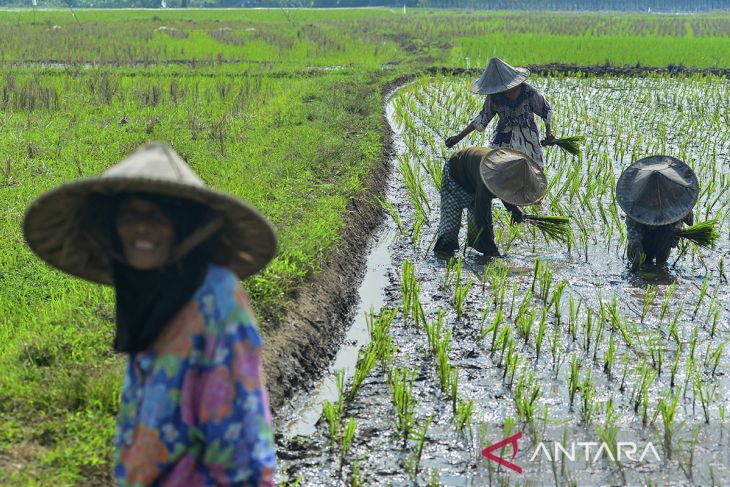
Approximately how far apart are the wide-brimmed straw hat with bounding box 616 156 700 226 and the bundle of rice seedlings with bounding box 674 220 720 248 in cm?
13

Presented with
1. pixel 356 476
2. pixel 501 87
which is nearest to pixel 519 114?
pixel 501 87

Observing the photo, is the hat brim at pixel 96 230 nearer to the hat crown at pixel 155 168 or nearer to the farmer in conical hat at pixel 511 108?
the hat crown at pixel 155 168

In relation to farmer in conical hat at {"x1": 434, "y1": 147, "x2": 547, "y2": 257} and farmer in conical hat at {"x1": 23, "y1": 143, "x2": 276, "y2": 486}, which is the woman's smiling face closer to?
farmer in conical hat at {"x1": 23, "y1": 143, "x2": 276, "y2": 486}


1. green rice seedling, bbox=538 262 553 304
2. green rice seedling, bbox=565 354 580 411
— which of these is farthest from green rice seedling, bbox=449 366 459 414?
green rice seedling, bbox=538 262 553 304

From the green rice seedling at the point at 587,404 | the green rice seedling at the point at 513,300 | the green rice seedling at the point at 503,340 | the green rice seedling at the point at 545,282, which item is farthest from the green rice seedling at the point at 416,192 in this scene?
the green rice seedling at the point at 587,404

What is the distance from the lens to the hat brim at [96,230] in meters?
1.85

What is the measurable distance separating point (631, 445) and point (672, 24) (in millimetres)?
37140


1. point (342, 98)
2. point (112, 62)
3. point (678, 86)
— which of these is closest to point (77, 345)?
point (342, 98)

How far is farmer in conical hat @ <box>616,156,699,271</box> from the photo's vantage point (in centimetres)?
580

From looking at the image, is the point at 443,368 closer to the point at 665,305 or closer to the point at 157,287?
the point at 665,305

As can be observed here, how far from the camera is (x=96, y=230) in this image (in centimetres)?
206

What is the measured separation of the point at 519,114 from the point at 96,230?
211 inches

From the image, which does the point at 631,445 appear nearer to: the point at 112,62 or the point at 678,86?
the point at 678,86

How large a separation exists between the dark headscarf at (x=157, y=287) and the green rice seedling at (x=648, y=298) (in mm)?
3782
